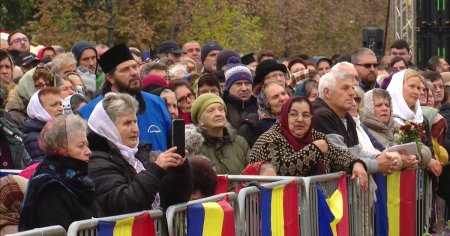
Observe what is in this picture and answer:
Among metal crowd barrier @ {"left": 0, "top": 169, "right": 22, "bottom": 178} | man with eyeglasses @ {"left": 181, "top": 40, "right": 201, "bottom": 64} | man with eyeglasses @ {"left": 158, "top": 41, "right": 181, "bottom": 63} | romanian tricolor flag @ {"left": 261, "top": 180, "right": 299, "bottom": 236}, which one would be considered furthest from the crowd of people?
man with eyeglasses @ {"left": 181, "top": 40, "right": 201, "bottom": 64}

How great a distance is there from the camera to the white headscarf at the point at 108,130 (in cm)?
845

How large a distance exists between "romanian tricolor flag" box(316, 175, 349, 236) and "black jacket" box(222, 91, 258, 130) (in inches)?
79.6

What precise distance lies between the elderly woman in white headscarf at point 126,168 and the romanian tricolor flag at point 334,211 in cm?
199

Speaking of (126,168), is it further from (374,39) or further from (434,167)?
(374,39)

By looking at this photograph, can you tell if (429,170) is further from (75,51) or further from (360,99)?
(75,51)

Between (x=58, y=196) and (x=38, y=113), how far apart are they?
3251 mm

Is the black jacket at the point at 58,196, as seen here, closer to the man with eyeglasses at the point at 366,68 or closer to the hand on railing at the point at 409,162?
the hand on railing at the point at 409,162

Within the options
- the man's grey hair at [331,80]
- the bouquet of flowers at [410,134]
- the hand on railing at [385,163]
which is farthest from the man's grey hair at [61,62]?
the hand on railing at [385,163]

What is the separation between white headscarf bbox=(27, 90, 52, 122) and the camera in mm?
10609

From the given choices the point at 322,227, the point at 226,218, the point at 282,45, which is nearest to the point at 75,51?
the point at 322,227

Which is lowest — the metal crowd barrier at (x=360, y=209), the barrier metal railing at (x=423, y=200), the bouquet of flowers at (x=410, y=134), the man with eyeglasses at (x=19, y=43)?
the barrier metal railing at (x=423, y=200)

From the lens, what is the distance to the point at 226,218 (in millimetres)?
8484

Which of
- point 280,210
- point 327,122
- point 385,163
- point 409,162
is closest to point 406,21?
point 409,162

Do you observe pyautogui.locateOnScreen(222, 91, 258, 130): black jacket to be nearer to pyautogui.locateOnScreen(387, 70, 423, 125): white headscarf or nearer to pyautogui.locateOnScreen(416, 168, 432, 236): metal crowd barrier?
pyautogui.locateOnScreen(387, 70, 423, 125): white headscarf
